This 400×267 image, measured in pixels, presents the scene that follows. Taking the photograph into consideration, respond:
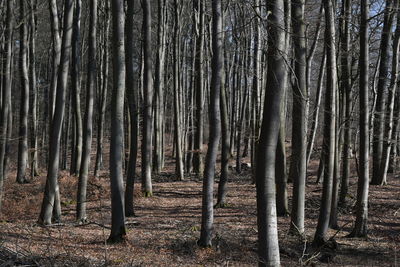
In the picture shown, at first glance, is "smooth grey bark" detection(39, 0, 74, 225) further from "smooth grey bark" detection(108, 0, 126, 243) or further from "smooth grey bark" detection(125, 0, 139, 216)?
"smooth grey bark" detection(108, 0, 126, 243)

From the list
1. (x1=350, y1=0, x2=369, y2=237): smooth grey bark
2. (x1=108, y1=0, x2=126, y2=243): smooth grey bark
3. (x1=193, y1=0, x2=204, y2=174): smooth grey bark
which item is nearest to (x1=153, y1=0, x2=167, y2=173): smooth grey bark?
(x1=193, y1=0, x2=204, y2=174): smooth grey bark

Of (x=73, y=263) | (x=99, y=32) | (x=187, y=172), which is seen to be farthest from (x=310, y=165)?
(x=73, y=263)

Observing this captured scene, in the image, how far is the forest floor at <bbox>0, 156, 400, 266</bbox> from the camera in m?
8.20

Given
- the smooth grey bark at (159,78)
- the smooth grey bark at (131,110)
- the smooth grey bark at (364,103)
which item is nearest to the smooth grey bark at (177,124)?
the smooth grey bark at (159,78)

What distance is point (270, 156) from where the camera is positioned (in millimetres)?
5883

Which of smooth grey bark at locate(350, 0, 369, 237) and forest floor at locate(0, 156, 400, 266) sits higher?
smooth grey bark at locate(350, 0, 369, 237)

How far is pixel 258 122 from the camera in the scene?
1564 centimetres

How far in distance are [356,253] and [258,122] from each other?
22.1ft

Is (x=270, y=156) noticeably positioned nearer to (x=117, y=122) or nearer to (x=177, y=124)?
(x=117, y=122)

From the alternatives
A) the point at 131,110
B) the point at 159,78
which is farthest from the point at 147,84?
the point at 159,78

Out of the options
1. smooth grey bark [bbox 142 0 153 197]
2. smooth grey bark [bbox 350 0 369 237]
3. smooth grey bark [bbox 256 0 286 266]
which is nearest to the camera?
smooth grey bark [bbox 256 0 286 266]

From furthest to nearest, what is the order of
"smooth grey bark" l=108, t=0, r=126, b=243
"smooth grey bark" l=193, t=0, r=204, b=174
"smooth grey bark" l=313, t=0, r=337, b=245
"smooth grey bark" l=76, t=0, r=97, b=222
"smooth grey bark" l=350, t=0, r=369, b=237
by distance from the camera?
1. "smooth grey bark" l=193, t=0, r=204, b=174
2. "smooth grey bark" l=76, t=0, r=97, b=222
3. "smooth grey bark" l=350, t=0, r=369, b=237
4. "smooth grey bark" l=313, t=0, r=337, b=245
5. "smooth grey bark" l=108, t=0, r=126, b=243

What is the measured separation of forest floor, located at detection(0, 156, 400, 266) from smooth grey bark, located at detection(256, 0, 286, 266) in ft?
4.29

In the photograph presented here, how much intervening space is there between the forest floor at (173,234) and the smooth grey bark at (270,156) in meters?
1.31
